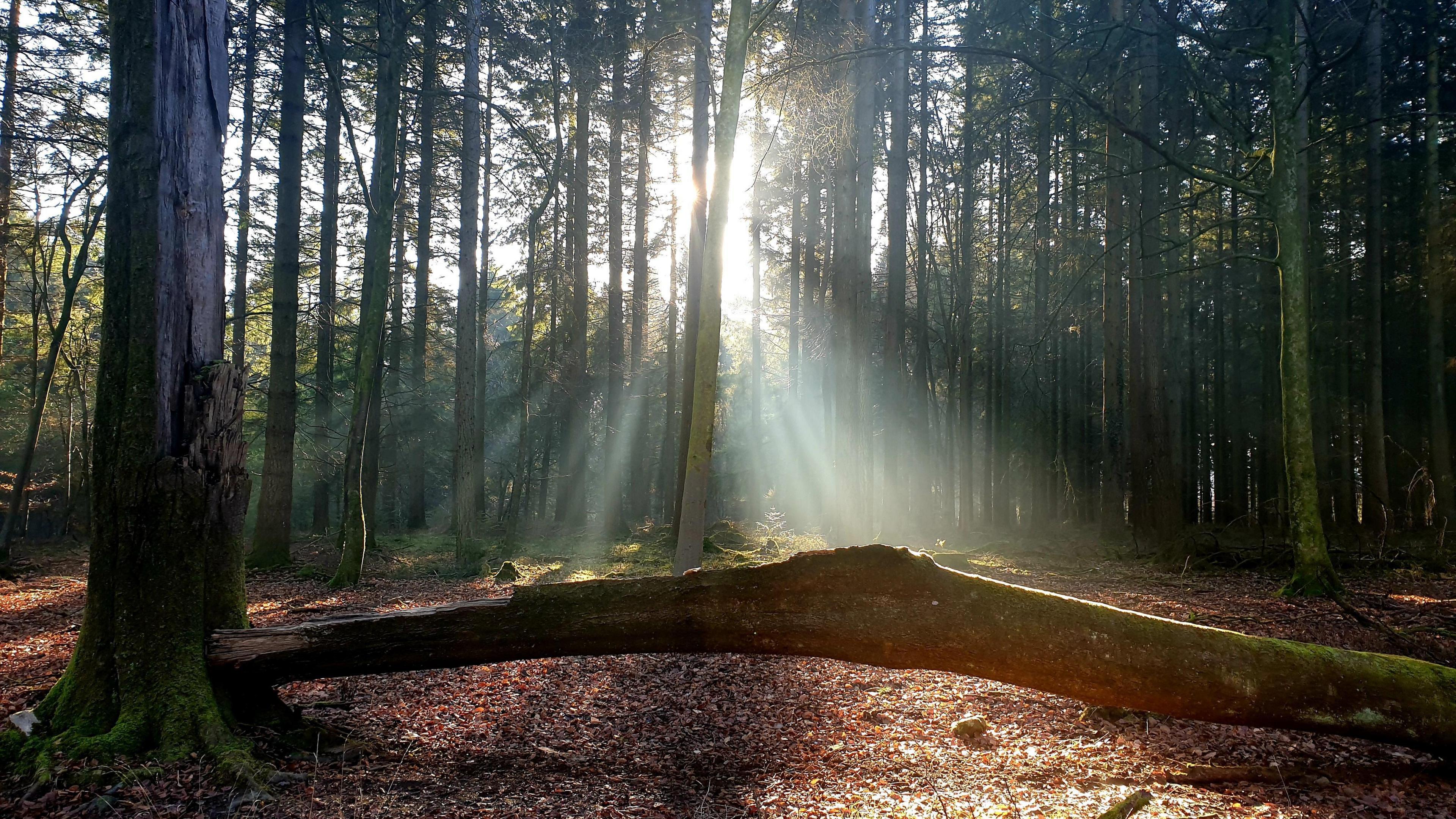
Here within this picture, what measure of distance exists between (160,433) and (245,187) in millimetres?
14100

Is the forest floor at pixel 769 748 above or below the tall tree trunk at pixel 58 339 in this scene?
below

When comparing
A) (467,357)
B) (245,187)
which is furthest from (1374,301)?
(245,187)

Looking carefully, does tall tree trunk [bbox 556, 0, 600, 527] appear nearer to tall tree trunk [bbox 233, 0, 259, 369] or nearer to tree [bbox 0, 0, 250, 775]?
tall tree trunk [bbox 233, 0, 259, 369]

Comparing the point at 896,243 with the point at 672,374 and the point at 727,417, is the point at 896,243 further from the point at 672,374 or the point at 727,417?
the point at 727,417

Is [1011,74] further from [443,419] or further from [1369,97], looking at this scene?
[443,419]

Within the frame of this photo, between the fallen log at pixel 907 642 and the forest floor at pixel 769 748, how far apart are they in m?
0.44

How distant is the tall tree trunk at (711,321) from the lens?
8.18m

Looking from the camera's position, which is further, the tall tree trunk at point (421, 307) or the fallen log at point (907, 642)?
the tall tree trunk at point (421, 307)

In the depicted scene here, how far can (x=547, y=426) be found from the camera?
28.6 m

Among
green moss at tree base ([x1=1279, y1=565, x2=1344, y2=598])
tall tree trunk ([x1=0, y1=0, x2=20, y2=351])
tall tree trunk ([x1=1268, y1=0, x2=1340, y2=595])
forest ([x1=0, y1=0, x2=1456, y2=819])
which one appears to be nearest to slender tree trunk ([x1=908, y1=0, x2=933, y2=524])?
forest ([x1=0, y1=0, x2=1456, y2=819])

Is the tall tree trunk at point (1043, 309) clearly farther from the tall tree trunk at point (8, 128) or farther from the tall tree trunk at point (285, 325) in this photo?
the tall tree trunk at point (8, 128)

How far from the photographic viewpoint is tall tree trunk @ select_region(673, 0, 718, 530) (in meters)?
12.8

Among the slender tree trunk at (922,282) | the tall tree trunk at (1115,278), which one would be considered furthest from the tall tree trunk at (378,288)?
the slender tree trunk at (922,282)

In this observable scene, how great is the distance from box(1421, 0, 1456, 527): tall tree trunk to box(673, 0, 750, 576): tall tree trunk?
1433 cm
